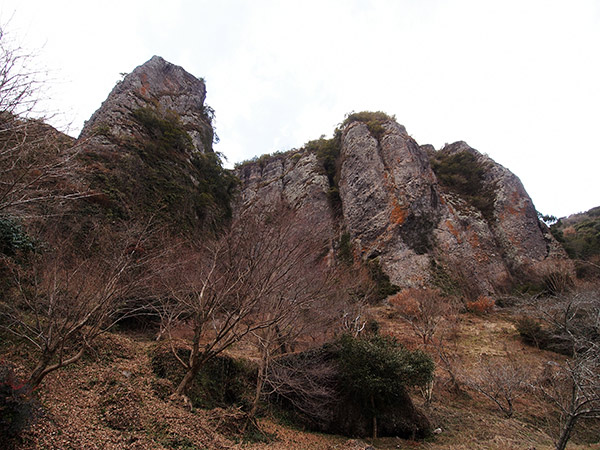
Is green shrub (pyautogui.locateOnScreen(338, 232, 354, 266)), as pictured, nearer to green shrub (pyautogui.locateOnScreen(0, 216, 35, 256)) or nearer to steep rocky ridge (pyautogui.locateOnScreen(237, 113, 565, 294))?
steep rocky ridge (pyautogui.locateOnScreen(237, 113, 565, 294))

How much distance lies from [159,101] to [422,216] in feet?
85.8

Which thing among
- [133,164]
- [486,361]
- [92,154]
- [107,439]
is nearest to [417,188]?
[486,361]

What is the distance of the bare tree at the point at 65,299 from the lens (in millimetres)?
5539

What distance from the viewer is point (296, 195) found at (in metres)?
31.6

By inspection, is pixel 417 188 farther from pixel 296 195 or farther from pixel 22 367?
pixel 22 367

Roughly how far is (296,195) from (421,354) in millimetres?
23221

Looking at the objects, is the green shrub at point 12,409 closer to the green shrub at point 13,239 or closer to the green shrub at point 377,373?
the green shrub at point 13,239

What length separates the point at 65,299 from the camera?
21.7 feet

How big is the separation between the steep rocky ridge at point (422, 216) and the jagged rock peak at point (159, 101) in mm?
11182

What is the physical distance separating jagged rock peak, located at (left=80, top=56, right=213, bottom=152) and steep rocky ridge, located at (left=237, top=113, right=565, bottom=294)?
11.2m

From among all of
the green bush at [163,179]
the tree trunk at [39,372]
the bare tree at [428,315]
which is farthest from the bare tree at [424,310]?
the tree trunk at [39,372]

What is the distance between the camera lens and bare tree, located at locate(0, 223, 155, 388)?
554cm

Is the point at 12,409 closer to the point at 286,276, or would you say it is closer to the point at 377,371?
the point at 286,276

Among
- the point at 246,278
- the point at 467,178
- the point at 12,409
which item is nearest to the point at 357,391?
the point at 246,278
